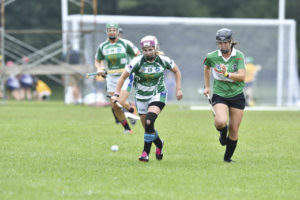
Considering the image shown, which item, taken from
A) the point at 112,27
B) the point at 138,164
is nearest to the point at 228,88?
the point at 138,164

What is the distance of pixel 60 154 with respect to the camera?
1027cm

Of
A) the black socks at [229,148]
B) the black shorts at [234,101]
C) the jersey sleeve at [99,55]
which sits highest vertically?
the jersey sleeve at [99,55]

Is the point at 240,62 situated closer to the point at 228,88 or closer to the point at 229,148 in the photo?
the point at 228,88

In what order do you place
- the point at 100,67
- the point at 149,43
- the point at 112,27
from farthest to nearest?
the point at 100,67, the point at 112,27, the point at 149,43

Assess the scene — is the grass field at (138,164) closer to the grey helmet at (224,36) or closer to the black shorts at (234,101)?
the black shorts at (234,101)

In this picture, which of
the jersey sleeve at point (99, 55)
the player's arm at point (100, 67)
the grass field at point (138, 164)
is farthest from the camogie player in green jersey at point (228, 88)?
the jersey sleeve at point (99, 55)

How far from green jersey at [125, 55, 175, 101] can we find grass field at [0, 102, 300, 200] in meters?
1.02

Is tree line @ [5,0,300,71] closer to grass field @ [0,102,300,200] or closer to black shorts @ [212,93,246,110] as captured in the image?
grass field @ [0,102,300,200]

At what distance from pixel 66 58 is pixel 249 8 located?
104ft

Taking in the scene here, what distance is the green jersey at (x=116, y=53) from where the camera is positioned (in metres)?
14.1

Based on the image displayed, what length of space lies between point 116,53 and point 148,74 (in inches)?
184

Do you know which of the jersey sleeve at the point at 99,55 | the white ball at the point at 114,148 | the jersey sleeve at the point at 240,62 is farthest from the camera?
the jersey sleeve at the point at 99,55

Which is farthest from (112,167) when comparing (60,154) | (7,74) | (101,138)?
(7,74)

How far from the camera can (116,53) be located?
46.4 ft
